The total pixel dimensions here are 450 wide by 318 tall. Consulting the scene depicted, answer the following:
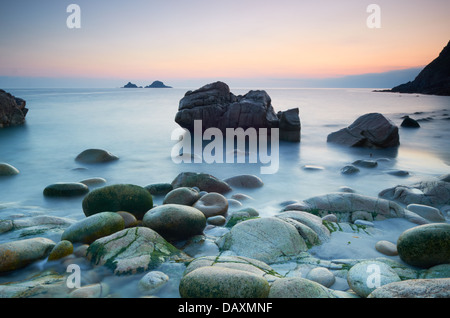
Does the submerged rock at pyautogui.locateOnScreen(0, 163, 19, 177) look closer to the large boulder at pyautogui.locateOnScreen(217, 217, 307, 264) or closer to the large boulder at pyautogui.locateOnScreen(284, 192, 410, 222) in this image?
the large boulder at pyautogui.locateOnScreen(217, 217, 307, 264)

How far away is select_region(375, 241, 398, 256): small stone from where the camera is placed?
340cm

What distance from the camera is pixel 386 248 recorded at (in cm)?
343

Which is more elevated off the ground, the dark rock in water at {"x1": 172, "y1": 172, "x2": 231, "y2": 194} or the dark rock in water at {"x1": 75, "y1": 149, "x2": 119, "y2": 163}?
the dark rock in water at {"x1": 75, "y1": 149, "x2": 119, "y2": 163}

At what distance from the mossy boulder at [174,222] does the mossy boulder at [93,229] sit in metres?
0.38

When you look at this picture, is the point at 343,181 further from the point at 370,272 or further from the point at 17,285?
the point at 17,285

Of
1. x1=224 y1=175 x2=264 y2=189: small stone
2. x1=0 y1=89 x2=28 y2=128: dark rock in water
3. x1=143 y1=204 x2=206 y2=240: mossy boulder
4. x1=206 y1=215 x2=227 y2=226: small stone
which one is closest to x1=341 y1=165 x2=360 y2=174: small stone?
x1=224 y1=175 x2=264 y2=189: small stone

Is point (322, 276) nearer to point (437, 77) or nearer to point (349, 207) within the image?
point (349, 207)

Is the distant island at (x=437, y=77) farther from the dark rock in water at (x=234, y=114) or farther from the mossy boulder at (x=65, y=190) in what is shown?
the mossy boulder at (x=65, y=190)

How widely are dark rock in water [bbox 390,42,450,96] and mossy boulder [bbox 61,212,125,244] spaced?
3011 inches

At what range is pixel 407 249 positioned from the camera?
308 cm

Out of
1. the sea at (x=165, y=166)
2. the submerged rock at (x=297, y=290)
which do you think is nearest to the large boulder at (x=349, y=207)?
the sea at (x=165, y=166)

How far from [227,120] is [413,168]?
6940 mm

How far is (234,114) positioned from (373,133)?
530 cm

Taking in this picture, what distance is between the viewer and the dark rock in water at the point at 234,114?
12578 millimetres
